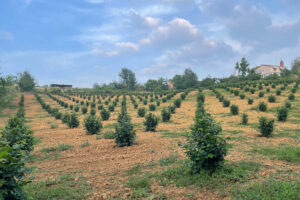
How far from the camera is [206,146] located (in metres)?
4.70

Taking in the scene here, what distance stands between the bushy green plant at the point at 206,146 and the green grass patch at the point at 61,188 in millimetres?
2640

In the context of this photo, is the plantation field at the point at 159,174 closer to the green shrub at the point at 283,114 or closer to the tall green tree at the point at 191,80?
the green shrub at the point at 283,114

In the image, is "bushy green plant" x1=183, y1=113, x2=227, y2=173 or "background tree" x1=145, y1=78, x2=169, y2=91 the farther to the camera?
"background tree" x1=145, y1=78, x2=169, y2=91

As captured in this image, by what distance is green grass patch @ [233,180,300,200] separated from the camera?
12.5 ft

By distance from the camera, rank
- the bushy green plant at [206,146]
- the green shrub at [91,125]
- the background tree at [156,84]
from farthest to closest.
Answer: the background tree at [156,84] < the green shrub at [91,125] < the bushy green plant at [206,146]

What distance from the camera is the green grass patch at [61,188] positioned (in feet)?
14.6

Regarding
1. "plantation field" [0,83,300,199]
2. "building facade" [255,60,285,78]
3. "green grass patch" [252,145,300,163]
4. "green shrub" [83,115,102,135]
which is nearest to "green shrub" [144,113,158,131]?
"green shrub" [83,115,102,135]

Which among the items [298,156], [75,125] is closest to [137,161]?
[298,156]

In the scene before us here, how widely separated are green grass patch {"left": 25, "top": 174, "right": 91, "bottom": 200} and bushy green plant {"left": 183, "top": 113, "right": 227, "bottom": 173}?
8.66ft

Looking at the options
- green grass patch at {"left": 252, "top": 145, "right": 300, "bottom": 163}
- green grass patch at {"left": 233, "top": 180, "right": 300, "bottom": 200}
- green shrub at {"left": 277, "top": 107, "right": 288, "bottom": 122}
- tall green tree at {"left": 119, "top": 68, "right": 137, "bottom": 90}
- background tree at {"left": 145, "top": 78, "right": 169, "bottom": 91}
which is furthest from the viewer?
tall green tree at {"left": 119, "top": 68, "right": 137, "bottom": 90}

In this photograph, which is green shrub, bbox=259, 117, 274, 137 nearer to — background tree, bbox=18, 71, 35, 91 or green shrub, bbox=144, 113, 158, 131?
green shrub, bbox=144, 113, 158, 131

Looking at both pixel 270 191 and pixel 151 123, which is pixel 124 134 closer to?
pixel 151 123

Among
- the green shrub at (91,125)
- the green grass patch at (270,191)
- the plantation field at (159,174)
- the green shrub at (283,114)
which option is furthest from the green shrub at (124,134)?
the green shrub at (283,114)

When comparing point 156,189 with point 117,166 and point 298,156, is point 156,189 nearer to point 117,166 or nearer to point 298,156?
point 117,166
